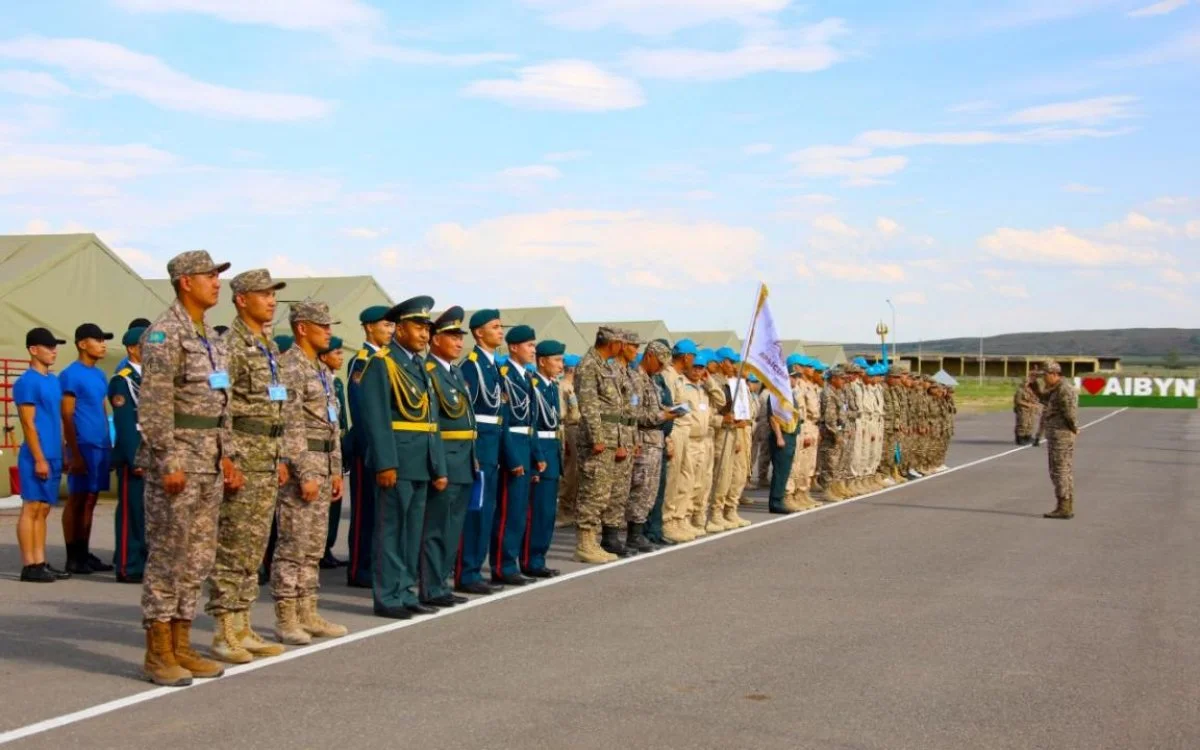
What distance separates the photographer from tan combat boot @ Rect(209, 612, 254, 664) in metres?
7.04

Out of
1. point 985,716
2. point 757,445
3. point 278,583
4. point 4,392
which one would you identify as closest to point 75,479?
point 278,583

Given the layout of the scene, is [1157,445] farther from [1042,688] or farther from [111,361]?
[1042,688]

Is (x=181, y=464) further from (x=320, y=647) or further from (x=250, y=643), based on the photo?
(x=320, y=647)

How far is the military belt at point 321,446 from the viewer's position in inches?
312

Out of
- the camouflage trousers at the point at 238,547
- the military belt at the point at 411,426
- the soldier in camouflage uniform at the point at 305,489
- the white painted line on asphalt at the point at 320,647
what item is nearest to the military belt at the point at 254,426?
the camouflage trousers at the point at 238,547

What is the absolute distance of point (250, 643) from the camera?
723cm

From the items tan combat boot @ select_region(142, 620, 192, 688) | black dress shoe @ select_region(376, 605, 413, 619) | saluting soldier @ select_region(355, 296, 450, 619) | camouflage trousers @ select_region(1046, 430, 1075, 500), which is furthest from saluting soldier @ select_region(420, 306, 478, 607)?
camouflage trousers @ select_region(1046, 430, 1075, 500)

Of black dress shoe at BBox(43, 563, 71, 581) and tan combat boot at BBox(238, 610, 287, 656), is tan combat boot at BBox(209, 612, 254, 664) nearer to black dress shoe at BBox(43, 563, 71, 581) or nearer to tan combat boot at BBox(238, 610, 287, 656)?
tan combat boot at BBox(238, 610, 287, 656)

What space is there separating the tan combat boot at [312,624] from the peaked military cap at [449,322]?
83.1 inches

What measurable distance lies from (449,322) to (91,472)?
11.9 feet

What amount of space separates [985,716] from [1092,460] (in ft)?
82.0

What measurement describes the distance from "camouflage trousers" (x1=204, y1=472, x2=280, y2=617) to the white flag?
27.7 feet

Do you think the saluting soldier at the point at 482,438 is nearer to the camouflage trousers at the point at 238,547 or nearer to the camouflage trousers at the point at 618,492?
the camouflage trousers at the point at 618,492

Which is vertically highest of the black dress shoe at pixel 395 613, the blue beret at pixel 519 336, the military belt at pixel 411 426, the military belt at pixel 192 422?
the blue beret at pixel 519 336
